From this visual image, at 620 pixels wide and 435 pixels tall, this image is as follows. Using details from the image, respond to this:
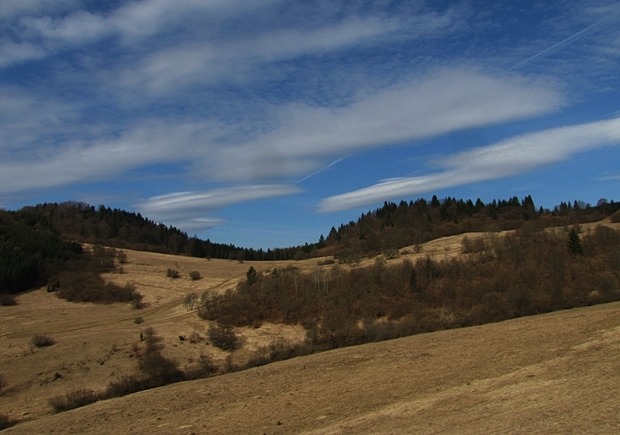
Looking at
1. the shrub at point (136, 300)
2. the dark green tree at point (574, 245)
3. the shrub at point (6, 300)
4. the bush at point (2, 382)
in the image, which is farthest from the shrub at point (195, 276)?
the dark green tree at point (574, 245)

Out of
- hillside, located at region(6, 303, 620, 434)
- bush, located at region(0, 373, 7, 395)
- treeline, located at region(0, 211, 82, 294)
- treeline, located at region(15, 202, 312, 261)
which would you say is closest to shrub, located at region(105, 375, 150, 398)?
hillside, located at region(6, 303, 620, 434)

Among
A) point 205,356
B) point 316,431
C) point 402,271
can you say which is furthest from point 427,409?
point 402,271

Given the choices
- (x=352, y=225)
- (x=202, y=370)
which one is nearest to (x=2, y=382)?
(x=202, y=370)

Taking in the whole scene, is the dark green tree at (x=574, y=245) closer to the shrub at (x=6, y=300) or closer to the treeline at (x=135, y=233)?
the shrub at (x=6, y=300)

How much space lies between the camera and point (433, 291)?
51844 millimetres

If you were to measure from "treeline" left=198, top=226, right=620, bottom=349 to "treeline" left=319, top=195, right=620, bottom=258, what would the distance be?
16.2 metres

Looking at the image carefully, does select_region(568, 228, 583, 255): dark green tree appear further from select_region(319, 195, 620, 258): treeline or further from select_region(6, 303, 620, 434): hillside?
select_region(6, 303, 620, 434): hillside

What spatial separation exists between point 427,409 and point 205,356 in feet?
88.6

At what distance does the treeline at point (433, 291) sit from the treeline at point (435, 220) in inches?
638

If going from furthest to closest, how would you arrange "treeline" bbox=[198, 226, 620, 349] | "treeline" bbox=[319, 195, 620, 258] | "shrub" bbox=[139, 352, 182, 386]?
1. "treeline" bbox=[319, 195, 620, 258]
2. "treeline" bbox=[198, 226, 620, 349]
3. "shrub" bbox=[139, 352, 182, 386]

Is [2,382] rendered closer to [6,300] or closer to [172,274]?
[6,300]

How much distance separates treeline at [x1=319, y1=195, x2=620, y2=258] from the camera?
95688mm

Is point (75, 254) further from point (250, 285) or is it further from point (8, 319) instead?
point (250, 285)

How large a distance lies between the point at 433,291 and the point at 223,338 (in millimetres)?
21559
